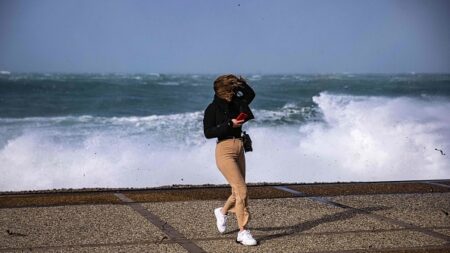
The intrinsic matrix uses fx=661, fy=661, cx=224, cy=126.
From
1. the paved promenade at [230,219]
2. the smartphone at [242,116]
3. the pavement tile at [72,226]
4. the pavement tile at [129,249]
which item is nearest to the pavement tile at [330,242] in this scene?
the paved promenade at [230,219]

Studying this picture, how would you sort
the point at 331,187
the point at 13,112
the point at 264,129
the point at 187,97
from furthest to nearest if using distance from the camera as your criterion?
1. the point at 187,97
2. the point at 13,112
3. the point at 264,129
4. the point at 331,187

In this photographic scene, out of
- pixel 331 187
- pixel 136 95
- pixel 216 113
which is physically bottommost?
pixel 136 95

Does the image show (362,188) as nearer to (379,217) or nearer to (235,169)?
(379,217)

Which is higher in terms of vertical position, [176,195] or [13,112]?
[176,195]

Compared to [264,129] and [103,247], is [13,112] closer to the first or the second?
[264,129]

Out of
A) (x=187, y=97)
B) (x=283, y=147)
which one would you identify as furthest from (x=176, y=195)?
(x=187, y=97)

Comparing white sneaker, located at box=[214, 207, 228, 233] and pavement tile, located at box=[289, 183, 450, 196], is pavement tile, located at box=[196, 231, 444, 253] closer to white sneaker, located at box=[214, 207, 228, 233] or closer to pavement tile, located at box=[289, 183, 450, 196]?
white sneaker, located at box=[214, 207, 228, 233]

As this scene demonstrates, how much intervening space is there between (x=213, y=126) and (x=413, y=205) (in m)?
3.47

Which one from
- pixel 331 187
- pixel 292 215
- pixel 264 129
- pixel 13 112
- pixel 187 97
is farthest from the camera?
pixel 187 97

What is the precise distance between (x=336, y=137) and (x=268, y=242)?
14352 mm

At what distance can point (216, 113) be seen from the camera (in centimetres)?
607

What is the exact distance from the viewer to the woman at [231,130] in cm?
603

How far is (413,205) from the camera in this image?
327 inches

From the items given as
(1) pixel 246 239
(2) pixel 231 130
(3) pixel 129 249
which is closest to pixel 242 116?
(2) pixel 231 130
